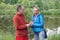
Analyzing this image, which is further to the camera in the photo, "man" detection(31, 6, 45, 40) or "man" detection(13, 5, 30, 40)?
"man" detection(31, 6, 45, 40)

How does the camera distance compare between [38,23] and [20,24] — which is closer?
[20,24]

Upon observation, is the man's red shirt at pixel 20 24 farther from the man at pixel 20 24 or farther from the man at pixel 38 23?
the man at pixel 38 23

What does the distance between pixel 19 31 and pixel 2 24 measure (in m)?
7.42

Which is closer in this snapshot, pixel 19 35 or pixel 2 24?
pixel 19 35

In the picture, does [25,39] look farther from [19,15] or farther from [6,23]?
[6,23]

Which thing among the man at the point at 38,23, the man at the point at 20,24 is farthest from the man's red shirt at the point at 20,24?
the man at the point at 38,23

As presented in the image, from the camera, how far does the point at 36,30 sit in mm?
6430

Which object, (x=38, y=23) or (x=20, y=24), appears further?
(x=38, y=23)

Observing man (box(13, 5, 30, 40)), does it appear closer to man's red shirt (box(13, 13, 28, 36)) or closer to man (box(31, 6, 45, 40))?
man's red shirt (box(13, 13, 28, 36))

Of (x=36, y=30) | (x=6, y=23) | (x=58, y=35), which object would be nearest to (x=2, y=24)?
(x=6, y=23)

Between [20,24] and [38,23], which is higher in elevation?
[20,24]

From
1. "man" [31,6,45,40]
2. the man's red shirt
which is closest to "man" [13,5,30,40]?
the man's red shirt

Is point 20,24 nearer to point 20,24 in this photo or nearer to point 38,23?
point 20,24

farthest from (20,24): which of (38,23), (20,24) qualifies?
(38,23)
